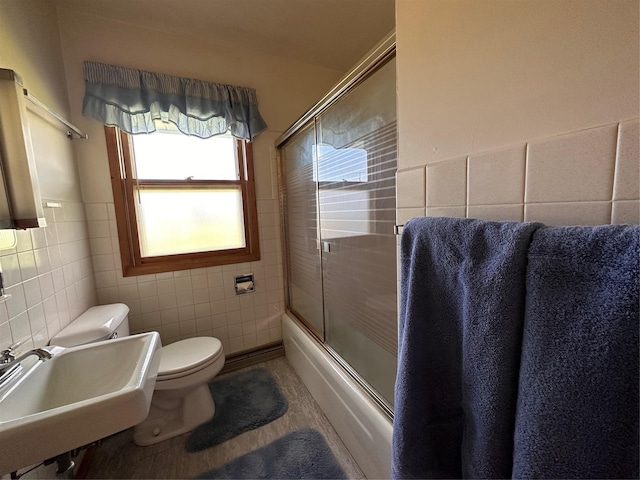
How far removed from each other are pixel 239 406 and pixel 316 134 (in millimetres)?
1762

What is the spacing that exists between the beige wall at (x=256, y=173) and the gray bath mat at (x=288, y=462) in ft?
2.81

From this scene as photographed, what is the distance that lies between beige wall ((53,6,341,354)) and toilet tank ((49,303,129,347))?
0.74 ft

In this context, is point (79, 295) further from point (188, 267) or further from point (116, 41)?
point (116, 41)

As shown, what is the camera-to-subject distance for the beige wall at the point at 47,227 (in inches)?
39.4

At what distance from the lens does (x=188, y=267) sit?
1.88 m

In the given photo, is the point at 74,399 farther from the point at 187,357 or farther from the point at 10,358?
the point at 187,357

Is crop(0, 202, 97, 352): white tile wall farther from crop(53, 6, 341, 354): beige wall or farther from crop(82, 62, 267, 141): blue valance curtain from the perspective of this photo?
crop(82, 62, 267, 141): blue valance curtain

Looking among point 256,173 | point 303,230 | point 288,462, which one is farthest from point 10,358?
point 256,173

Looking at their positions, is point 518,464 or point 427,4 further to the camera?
point 427,4

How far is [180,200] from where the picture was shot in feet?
6.14

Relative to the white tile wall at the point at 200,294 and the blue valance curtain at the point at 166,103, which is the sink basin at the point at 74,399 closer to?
the white tile wall at the point at 200,294

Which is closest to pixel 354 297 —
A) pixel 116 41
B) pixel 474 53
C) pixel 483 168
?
pixel 483 168

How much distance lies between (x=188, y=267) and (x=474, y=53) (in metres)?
1.92

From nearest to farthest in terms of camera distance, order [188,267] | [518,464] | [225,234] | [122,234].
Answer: [518,464] < [122,234] < [188,267] < [225,234]
